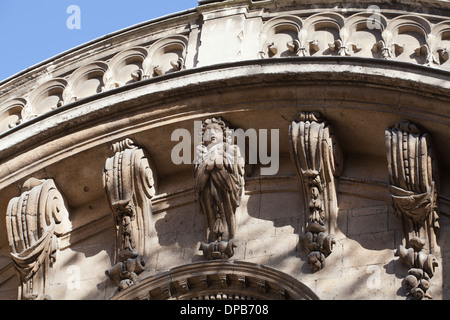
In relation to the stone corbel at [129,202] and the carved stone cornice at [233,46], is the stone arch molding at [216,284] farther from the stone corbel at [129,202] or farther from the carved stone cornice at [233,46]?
the carved stone cornice at [233,46]

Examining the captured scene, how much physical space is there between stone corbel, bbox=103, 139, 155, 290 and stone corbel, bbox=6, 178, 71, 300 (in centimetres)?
77

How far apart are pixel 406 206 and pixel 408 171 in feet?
1.19

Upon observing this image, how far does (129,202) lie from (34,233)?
1112 millimetres

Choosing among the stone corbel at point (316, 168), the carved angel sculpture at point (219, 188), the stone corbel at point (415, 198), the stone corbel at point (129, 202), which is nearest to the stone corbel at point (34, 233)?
the stone corbel at point (129, 202)

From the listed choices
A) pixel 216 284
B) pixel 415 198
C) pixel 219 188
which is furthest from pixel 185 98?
pixel 415 198

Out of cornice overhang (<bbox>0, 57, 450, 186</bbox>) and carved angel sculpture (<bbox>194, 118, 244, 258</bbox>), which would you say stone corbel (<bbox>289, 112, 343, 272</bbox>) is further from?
carved angel sculpture (<bbox>194, 118, 244, 258</bbox>)

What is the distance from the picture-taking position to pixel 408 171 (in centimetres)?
1352

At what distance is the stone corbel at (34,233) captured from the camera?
14.5 meters

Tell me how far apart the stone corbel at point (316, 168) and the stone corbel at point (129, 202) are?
171 cm

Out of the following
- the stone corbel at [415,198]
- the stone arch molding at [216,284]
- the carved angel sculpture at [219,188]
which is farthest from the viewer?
the carved angel sculpture at [219,188]

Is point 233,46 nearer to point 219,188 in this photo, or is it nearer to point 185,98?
point 185,98

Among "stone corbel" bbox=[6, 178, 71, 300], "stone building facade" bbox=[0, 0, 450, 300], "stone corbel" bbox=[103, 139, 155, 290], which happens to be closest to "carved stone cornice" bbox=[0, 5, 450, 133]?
"stone building facade" bbox=[0, 0, 450, 300]

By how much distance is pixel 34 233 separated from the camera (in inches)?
576

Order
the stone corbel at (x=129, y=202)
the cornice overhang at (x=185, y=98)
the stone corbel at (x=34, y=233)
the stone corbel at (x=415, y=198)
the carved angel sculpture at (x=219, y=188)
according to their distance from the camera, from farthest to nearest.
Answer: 1. the stone corbel at (x=34, y=233)
2. the stone corbel at (x=129, y=202)
3. the carved angel sculpture at (x=219, y=188)
4. the cornice overhang at (x=185, y=98)
5. the stone corbel at (x=415, y=198)
